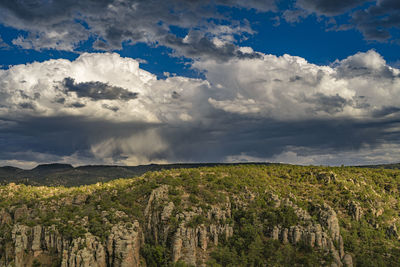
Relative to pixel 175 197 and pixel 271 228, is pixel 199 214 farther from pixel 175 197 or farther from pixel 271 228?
pixel 271 228

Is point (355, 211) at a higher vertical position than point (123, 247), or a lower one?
higher

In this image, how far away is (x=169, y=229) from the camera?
140 m

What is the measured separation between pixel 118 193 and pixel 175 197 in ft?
101

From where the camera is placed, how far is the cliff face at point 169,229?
128875mm

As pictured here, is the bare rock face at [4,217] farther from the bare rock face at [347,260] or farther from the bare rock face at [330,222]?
the bare rock face at [347,260]

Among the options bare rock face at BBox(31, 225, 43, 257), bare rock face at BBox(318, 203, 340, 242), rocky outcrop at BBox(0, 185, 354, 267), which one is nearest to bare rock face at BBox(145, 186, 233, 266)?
rocky outcrop at BBox(0, 185, 354, 267)

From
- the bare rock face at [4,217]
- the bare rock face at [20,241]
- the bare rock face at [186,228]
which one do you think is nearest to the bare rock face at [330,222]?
the bare rock face at [186,228]

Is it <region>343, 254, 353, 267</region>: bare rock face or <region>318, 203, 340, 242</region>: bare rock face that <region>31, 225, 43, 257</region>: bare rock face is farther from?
<region>343, 254, 353, 267</region>: bare rock face

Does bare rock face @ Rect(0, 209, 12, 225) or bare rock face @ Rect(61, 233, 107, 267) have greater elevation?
bare rock face @ Rect(0, 209, 12, 225)

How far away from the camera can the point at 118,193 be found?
16688 centimetres

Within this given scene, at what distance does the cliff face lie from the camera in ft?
423

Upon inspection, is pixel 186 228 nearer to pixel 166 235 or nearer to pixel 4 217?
pixel 166 235

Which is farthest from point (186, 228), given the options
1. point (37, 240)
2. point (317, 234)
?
point (37, 240)

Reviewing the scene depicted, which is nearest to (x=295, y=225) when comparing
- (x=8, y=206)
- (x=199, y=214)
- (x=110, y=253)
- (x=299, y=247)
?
(x=299, y=247)
